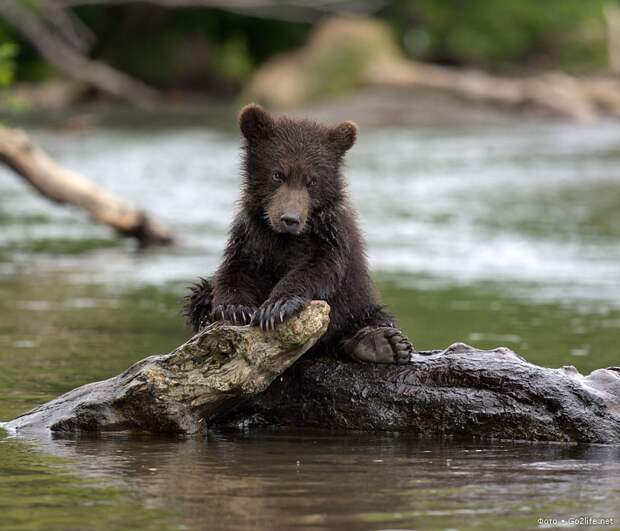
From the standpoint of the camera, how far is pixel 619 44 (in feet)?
157

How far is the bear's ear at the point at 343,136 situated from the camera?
7.59m

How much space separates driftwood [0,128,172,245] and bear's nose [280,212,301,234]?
8921mm

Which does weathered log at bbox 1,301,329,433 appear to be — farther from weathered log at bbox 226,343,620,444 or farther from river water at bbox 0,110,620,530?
weathered log at bbox 226,343,620,444

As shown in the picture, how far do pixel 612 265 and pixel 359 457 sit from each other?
31.0ft

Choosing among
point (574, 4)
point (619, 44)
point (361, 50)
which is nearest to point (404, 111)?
point (361, 50)

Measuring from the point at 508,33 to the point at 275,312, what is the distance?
46.4m

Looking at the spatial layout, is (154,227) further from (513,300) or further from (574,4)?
(574,4)

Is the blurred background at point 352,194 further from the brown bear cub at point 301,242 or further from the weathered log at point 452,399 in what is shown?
the brown bear cub at point 301,242

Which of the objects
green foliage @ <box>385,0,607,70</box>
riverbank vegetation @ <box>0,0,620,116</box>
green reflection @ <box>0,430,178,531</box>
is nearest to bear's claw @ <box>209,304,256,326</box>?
green reflection @ <box>0,430,178,531</box>

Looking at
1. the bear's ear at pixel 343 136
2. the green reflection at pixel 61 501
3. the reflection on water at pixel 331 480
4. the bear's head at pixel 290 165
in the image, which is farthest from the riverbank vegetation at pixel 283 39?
the green reflection at pixel 61 501

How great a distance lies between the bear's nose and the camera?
7043mm

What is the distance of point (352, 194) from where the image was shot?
22.8 meters

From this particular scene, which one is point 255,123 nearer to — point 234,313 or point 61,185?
point 234,313

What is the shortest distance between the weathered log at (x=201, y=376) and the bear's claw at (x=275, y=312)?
1.8 inches
